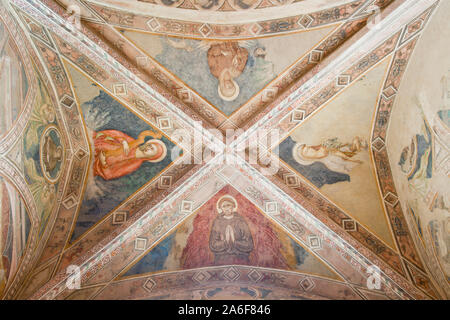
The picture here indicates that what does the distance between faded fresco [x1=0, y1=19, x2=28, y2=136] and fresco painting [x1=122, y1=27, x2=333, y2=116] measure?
193 centimetres

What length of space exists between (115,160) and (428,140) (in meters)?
5.32

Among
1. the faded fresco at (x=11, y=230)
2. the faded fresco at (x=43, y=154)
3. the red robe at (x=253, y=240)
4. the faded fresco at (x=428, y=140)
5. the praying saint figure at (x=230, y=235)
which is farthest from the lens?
the praying saint figure at (x=230, y=235)

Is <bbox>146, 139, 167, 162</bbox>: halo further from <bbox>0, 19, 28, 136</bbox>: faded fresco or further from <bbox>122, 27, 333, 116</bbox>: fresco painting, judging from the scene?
<bbox>0, 19, 28, 136</bbox>: faded fresco

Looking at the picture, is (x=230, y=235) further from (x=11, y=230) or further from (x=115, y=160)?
(x=11, y=230)

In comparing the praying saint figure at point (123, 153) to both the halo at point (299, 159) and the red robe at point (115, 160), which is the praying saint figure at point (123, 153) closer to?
the red robe at point (115, 160)

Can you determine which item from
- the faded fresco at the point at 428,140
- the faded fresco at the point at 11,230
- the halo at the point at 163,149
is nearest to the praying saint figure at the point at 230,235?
the halo at the point at 163,149

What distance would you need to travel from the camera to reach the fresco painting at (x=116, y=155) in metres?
6.46

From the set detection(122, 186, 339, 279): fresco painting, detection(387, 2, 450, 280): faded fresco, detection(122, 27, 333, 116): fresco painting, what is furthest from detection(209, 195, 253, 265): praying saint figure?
detection(387, 2, 450, 280): faded fresco

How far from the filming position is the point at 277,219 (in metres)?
6.50

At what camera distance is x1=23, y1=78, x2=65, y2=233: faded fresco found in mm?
5434

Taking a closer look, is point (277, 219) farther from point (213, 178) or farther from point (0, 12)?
point (0, 12)
